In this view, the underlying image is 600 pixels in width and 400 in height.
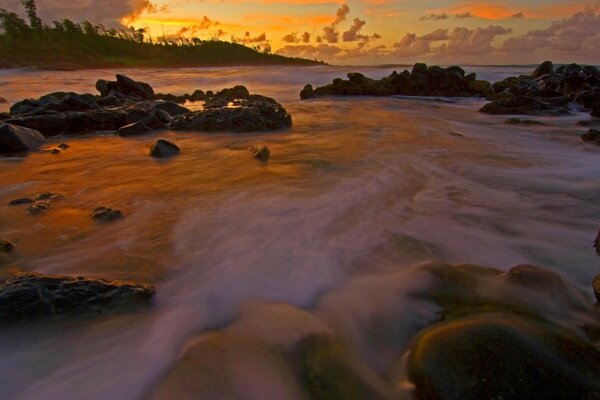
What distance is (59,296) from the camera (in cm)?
228

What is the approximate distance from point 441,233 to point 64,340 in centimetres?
283

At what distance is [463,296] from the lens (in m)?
2.43

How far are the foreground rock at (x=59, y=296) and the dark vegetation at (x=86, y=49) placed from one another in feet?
134

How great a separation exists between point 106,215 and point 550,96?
Answer: 1499 centimetres

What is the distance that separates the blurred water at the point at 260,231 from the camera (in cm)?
212

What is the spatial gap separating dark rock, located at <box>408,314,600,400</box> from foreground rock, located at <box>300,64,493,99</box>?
50.3 ft

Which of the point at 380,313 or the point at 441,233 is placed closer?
the point at 380,313

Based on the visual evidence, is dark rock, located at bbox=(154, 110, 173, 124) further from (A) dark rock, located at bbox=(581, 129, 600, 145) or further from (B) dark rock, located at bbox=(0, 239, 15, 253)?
(A) dark rock, located at bbox=(581, 129, 600, 145)

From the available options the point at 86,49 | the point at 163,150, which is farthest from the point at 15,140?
the point at 86,49

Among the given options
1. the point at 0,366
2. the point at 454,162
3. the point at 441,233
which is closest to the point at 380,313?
the point at 441,233

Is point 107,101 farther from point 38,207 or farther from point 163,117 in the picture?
point 38,207

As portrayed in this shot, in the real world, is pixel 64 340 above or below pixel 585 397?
below

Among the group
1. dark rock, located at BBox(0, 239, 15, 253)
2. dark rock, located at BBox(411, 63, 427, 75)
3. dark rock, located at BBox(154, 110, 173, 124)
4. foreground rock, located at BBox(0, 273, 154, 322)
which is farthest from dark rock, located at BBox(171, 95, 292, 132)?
dark rock, located at BBox(411, 63, 427, 75)

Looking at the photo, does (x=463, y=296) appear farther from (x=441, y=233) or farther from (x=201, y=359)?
(x=201, y=359)
